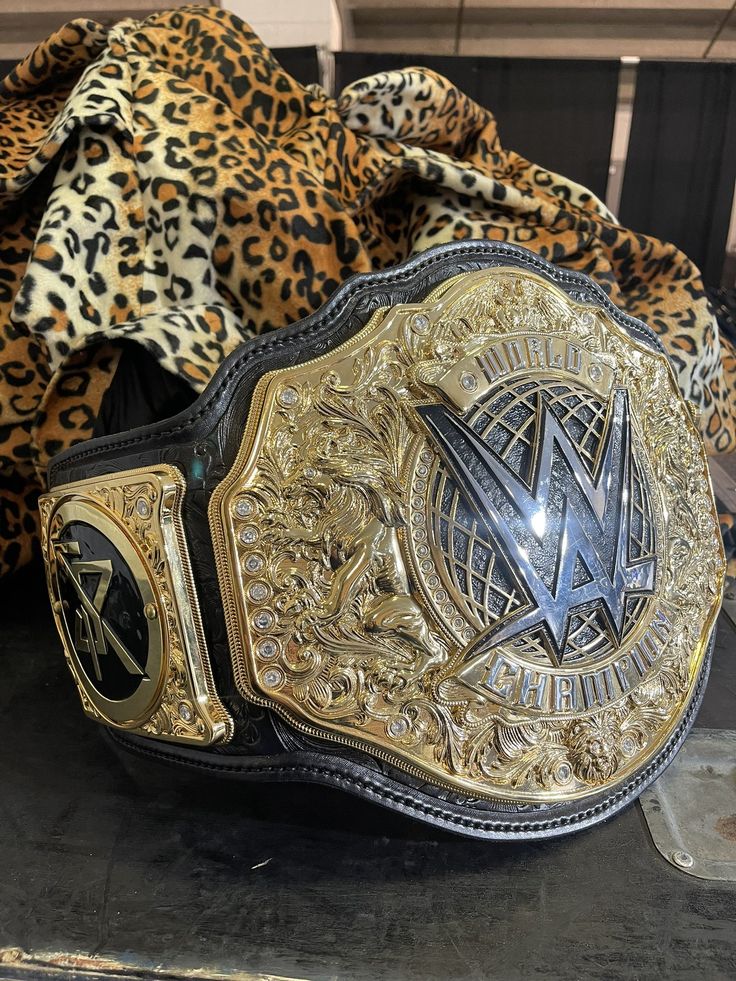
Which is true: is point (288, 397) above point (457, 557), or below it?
above

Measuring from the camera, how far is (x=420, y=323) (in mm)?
591

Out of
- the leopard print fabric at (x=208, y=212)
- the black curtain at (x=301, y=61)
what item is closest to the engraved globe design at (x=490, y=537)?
the leopard print fabric at (x=208, y=212)

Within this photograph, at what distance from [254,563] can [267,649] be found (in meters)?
0.07

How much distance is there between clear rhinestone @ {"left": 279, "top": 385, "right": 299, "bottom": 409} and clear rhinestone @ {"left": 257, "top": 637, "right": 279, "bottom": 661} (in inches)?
7.6

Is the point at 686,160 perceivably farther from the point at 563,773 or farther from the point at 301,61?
the point at 563,773

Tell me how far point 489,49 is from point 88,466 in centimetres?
148

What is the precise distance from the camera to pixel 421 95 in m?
1.01

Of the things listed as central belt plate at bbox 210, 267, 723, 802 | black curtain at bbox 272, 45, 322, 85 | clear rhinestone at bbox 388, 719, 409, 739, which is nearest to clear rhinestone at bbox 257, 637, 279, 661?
central belt plate at bbox 210, 267, 723, 802

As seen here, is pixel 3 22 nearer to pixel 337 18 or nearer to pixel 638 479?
pixel 337 18

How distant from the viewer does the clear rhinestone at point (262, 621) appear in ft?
1.66

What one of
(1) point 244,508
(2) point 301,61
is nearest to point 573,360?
(1) point 244,508

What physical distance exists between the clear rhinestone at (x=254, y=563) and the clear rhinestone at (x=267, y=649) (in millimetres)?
56

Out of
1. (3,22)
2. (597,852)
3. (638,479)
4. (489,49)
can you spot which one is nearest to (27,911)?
(597,852)

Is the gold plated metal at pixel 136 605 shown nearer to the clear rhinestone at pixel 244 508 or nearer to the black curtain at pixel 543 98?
the clear rhinestone at pixel 244 508
